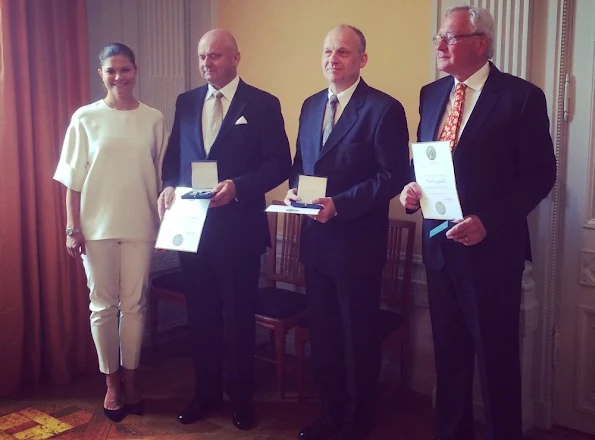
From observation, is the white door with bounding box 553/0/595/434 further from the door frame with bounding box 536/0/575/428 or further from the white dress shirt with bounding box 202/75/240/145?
the white dress shirt with bounding box 202/75/240/145

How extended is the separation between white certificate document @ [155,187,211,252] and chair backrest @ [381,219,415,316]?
37.9 inches

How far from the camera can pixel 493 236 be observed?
193cm

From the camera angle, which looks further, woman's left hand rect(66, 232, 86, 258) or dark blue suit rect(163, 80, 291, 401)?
woman's left hand rect(66, 232, 86, 258)

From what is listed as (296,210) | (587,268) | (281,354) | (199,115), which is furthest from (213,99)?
(587,268)

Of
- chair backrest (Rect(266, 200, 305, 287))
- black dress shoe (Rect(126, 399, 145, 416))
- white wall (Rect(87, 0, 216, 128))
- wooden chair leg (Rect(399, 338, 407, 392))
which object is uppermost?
white wall (Rect(87, 0, 216, 128))

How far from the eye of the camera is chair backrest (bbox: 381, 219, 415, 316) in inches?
111

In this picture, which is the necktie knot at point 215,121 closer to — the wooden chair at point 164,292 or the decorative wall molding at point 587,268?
the wooden chair at point 164,292

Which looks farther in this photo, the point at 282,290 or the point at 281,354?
the point at 282,290

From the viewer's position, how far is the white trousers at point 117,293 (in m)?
2.55

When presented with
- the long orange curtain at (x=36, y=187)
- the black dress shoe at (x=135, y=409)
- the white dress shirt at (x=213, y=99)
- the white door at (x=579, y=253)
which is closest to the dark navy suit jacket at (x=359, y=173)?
the white dress shirt at (x=213, y=99)

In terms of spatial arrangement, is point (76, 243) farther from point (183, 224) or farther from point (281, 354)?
point (281, 354)

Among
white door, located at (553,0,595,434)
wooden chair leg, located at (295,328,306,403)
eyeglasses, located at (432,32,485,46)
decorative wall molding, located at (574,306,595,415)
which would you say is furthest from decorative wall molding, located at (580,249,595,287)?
wooden chair leg, located at (295,328,306,403)

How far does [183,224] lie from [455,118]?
1.03 meters

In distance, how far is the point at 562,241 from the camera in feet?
8.08
